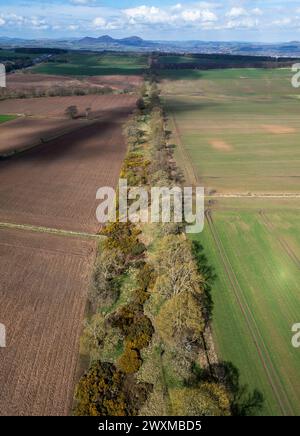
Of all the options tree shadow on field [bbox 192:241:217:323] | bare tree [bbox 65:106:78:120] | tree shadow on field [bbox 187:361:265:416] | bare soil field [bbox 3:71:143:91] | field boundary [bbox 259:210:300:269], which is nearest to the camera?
tree shadow on field [bbox 187:361:265:416]

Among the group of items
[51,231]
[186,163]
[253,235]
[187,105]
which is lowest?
[51,231]

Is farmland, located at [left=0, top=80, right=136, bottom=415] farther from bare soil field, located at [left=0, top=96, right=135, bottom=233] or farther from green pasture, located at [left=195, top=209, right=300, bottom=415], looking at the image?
green pasture, located at [left=195, top=209, right=300, bottom=415]

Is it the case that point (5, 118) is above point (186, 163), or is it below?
above

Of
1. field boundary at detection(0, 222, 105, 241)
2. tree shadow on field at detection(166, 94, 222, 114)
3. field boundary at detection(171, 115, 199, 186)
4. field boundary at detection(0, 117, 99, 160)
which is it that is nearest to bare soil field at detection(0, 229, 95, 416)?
field boundary at detection(0, 222, 105, 241)

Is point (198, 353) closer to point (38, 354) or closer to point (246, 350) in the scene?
point (246, 350)

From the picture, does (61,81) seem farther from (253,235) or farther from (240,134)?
(253,235)

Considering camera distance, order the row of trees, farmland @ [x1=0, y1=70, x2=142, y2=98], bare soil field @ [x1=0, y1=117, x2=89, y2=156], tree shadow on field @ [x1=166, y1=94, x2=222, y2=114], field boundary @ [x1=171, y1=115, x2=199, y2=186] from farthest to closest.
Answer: farmland @ [x1=0, y1=70, x2=142, y2=98] → tree shadow on field @ [x1=166, y1=94, x2=222, y2=114] → bare soil field @ [x1=0, y1=117, x2=89, y2=156] → field boundary @ [x1=171, y1=115, x2=199, y2=186] → the row of trees

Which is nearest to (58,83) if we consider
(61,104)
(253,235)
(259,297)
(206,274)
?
(61,104)

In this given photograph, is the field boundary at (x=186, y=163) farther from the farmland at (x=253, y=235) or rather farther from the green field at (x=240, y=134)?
the green field at (x=240, y=134)
